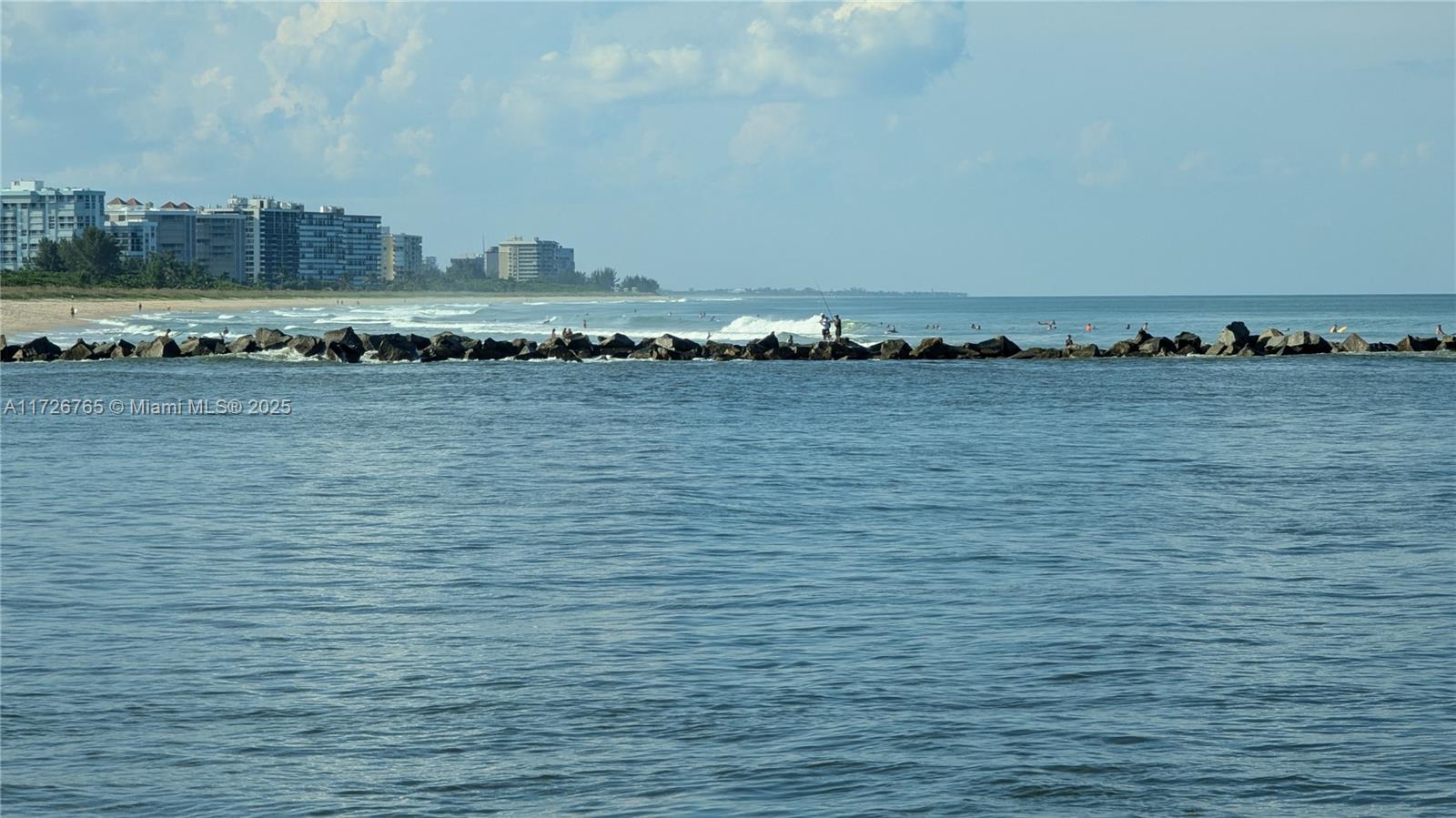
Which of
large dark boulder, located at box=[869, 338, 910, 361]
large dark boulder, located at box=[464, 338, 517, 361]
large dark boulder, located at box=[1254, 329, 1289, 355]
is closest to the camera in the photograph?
large dark boulder, located at box=[464, 338, 517, 361]

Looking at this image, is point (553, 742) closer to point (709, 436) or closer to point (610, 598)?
point (610, 598)

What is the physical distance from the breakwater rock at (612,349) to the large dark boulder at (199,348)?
34 mm

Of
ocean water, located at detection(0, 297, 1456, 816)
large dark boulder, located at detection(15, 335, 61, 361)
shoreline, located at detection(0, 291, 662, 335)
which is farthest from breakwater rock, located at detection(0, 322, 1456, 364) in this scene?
ocean water, located at detection(0, 297, 1456, 816)

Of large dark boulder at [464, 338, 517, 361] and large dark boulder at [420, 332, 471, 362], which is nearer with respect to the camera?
large dark boulder at [420, 332, 471, 362]

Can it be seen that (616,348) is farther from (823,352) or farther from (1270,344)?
(1270,344)

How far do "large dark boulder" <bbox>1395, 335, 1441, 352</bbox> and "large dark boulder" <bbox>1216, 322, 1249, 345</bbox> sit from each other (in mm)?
6290

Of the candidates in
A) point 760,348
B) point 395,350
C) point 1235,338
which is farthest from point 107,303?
point 1235,338

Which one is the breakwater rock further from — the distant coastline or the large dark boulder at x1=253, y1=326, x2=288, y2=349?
the distant coastline

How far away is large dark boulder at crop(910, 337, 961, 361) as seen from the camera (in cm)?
5747

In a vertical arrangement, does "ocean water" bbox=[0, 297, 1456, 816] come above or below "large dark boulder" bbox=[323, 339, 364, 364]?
below

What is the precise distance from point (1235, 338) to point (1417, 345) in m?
7.98

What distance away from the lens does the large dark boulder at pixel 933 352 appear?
5747 centimetres

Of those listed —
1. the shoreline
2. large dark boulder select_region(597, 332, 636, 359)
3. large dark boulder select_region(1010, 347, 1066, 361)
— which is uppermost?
the shoreline

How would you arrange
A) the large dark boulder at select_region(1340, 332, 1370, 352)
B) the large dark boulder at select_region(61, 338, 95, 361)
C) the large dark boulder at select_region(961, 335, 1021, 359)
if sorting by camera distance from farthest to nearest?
1. the large dark boulder at select_region(1340, 332, 1370, 352)
2. the large dark boulder at select_region(961, 335, 1021, 359)
3. the large dark boulder at select_region(61, 338, 95, 361)
